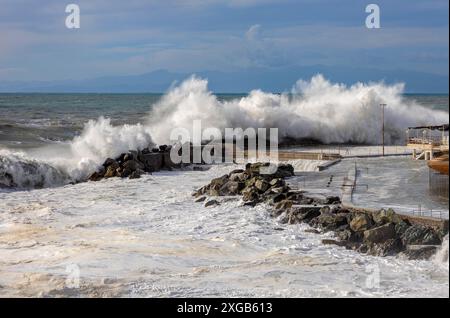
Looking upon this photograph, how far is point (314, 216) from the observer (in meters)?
14.0

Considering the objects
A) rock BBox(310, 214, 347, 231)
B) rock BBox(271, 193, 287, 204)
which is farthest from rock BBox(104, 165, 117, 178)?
rock BBox(310, 214, 347, 231)

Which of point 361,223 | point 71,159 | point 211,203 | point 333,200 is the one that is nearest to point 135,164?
Answer: point 71,159

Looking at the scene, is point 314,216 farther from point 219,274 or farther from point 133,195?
point 133,195

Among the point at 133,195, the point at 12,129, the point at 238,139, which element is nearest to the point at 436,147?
the point at 133,195

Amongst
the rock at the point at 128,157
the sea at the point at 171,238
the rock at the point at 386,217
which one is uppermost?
the rock at the point at 128,157

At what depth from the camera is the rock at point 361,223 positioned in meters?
12.4

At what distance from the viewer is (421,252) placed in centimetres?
1106

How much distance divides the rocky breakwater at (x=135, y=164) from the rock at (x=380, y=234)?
11.5 metres

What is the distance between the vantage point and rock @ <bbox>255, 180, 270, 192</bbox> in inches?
670

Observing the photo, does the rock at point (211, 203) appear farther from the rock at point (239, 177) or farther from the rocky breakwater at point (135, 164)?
the rocky breakwater at point (135, 164)

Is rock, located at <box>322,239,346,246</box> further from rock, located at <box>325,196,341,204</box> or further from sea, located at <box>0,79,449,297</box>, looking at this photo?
rock, located at <box>325,196,341,204</box>

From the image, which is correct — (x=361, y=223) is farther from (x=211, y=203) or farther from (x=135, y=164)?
(x=135, y=164)

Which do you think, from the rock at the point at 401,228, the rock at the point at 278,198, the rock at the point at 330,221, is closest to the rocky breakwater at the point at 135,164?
the rock at the point at 278,198
